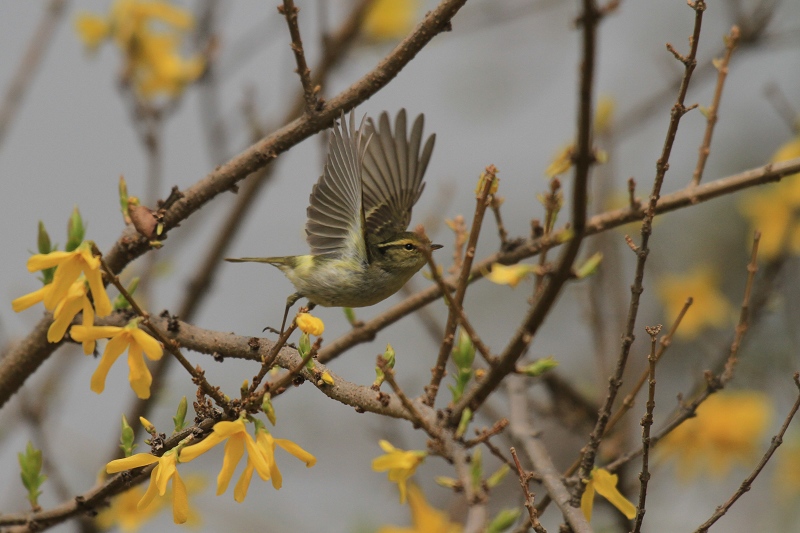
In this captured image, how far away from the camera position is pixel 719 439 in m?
4.95

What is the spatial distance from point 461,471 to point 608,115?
3.28 m

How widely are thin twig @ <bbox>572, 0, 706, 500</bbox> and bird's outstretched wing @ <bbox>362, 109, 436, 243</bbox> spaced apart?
1139 mm

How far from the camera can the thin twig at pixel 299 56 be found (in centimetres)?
235

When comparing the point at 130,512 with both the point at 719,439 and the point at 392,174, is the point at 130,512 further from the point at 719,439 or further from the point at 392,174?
the point at 719,439

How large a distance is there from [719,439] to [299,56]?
363cm

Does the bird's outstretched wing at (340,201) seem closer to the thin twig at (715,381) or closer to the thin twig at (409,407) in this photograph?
the thin twig at (409,407)

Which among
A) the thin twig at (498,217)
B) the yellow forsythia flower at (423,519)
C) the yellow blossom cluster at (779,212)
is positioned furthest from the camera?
the yellow blossom cluster at (779,212)

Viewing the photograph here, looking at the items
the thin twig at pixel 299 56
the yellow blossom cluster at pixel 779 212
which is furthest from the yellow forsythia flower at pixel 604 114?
the thin twig at pixel 299 56

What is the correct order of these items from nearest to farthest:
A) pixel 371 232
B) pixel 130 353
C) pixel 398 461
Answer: pixel 130 353
pixel 398 461
pixel 371 232

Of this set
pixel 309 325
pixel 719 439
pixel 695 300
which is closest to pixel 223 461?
pixel 309 325

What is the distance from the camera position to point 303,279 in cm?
341

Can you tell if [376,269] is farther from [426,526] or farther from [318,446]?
[318,446]

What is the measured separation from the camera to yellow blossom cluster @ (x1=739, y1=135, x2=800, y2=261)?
427 cm

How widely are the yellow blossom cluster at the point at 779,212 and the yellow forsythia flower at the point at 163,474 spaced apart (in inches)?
122
